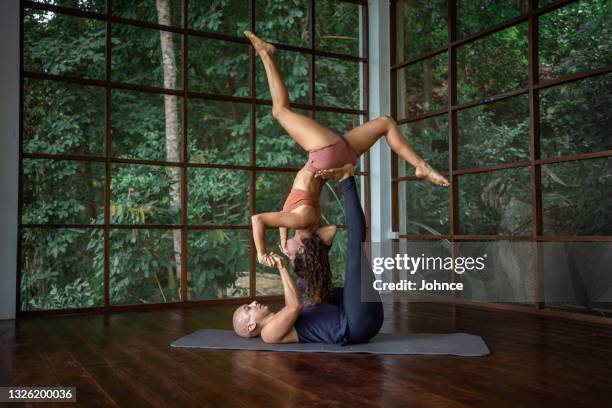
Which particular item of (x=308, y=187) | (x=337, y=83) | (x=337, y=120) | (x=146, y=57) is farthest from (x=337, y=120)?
(x=308, y=187)

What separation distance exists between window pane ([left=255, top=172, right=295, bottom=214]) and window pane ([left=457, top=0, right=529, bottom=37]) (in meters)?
2.59

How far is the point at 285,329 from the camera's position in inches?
142

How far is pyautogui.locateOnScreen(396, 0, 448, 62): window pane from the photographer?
254 inches

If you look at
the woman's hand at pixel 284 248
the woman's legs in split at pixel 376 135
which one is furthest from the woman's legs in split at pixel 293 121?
the woman's hand at pixel 284 248

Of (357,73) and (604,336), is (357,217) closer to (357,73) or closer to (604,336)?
(604,336)

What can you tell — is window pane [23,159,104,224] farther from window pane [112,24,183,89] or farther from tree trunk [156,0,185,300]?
window pane [112,24,183,89]

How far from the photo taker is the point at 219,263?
249 inches

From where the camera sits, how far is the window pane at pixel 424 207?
250 inches

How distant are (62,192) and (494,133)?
14.6ft

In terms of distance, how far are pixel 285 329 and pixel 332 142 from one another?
1260 mm

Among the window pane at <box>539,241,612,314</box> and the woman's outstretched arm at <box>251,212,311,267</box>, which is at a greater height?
the woman's outstretched arm at <box>251,212,311,267</box>

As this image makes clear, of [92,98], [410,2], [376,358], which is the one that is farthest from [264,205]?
[376,358]

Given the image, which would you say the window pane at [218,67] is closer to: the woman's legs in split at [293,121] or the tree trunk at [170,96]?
the tree trunk at [170,96]

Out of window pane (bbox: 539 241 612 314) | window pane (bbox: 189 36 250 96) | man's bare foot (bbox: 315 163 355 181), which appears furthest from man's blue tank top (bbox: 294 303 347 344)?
window pane (bbox: 189 36 250 96)
